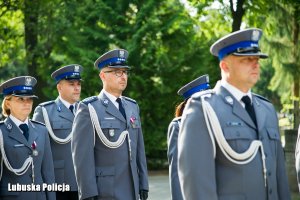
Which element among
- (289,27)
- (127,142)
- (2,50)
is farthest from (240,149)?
(289,27)

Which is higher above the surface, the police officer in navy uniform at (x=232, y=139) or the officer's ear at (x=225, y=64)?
the officer's ear at (x=225, y=64)

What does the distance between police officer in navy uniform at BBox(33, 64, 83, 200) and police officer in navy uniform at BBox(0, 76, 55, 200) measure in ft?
4.05

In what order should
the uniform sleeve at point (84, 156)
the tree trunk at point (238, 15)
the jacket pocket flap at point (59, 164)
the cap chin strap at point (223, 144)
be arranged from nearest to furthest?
the cap chin strap at point (223, 144), the uniform sleeve at point (84, 156), the jacket pocket flap at point (59, 164), the tree trunk at point (238, 15)

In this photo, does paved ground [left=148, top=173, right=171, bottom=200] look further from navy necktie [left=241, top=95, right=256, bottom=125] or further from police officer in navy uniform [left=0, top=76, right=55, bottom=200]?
navy necktie [left=241, top=95, right=256, bottom=125]

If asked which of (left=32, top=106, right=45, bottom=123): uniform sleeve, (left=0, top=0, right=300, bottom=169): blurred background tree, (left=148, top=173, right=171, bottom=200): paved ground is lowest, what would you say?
(left=148, top=173, right=171, bottom=200): paved ground

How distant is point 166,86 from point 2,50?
5119mm

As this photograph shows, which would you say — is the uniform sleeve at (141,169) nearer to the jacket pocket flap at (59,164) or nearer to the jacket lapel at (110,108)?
the jacket lapel at (110,108)

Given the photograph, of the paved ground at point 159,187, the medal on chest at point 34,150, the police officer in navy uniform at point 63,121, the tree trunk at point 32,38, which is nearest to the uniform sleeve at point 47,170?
the medal on chest at point 34,150

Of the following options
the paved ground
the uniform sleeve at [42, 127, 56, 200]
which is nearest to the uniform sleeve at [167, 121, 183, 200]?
the uniform sleeve at [42, 127, 56, 200]

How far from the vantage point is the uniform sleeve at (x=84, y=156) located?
5367 millimetres

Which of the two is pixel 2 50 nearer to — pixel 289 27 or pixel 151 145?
pixel 151 145

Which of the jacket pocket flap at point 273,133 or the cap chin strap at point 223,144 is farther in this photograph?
the jacket pocket flap at point 273,133

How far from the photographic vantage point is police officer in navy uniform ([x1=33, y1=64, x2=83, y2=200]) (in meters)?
6.95

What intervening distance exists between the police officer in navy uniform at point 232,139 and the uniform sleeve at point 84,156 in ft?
6.45
